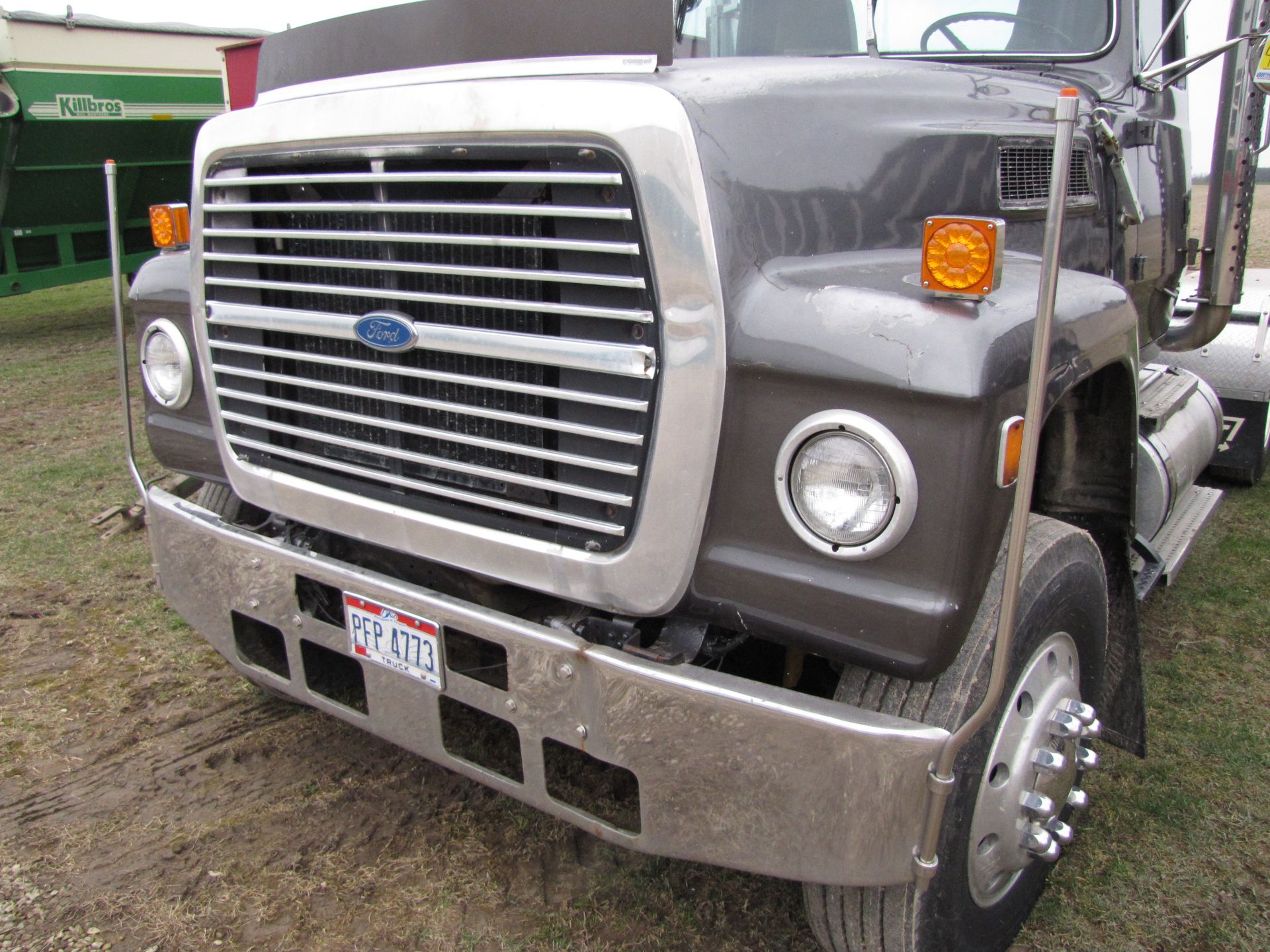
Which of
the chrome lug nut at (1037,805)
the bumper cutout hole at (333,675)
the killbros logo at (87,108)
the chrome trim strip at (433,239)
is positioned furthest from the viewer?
the killbros logo at (87,108)

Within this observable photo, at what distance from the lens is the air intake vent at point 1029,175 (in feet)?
8.05

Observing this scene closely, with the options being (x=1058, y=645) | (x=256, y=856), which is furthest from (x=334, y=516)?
(x=1058, y=645)

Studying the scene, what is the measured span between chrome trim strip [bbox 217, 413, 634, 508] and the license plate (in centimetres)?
31

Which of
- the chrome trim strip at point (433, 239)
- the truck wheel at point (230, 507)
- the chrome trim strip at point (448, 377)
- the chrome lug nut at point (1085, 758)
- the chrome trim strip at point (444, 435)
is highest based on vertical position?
the chrome trim strip at point (433, 239)

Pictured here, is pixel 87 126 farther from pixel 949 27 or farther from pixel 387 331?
pixel 387 331

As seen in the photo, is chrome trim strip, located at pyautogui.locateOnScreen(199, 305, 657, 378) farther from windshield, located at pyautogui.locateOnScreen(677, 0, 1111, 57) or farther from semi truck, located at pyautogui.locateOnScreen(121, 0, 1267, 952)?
windshield, located at pyautogui.locateOnScreen(677, 0, 1111, 57)

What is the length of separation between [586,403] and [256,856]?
1606 mm

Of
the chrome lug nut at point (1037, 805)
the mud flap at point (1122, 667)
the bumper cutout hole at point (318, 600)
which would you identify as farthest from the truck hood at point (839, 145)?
the bumper cutout hole at point (318, 600)

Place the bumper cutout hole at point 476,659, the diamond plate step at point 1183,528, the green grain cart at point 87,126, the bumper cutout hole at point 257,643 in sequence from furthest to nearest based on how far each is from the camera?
the green grain cart at point 87,126
the diamond plate step at point 1183,528
the bumper cutout hole at point 257,643
the bumper cutout hole at point 476,659

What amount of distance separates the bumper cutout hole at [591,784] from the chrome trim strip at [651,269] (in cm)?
83

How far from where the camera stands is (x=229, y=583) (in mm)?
2615

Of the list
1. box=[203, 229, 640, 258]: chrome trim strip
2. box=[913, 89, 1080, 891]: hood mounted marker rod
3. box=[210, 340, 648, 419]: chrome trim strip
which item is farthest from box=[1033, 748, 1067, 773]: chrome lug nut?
box=[203, 229, 640, 258]: chrome trim strip

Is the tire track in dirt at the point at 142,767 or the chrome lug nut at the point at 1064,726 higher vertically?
the chrome lug nut at the point at 1064,726

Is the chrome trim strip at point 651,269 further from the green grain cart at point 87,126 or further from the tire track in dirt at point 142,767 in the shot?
the green grain cart at point 87,126
